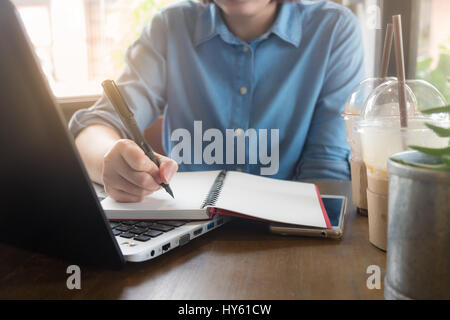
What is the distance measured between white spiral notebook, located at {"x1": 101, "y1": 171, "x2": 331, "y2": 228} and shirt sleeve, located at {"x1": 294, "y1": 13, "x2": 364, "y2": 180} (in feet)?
1.24

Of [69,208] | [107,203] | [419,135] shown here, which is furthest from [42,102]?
[419,135]

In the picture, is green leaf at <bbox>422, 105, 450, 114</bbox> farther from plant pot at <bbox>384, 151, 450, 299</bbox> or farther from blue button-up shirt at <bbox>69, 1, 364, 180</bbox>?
blue button-up shirt at <bbox>69, 1, 364, 180</bbox>

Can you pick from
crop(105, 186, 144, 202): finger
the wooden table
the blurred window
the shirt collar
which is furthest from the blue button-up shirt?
the blurred window

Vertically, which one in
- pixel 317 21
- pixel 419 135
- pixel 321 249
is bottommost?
pixel 321 249

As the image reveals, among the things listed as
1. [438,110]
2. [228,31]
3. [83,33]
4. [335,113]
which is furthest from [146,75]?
[83,33]

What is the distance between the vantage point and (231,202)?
2.06 ft

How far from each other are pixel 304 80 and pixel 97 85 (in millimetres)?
1308

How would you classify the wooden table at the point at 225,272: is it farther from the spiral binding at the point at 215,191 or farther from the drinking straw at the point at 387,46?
the drinking straw at the point at 387,46

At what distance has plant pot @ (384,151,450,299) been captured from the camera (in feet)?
1.16

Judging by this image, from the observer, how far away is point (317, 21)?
1254mm

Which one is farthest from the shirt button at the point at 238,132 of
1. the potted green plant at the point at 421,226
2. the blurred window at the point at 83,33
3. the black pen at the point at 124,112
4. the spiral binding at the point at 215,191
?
the blurred window at the point at 83,33

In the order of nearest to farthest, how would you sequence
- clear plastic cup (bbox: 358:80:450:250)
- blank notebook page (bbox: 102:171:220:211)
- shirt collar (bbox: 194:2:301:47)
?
clear plastic cup (bbox: 358:80:450:250), blank notebook page (bbox: 102:171:220:211), shirt collar (bbox: 194:2:301:47)

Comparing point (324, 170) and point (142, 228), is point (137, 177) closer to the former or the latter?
point (142, 228)
